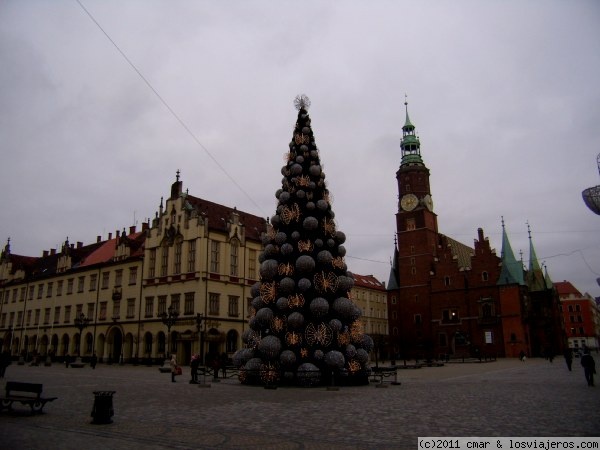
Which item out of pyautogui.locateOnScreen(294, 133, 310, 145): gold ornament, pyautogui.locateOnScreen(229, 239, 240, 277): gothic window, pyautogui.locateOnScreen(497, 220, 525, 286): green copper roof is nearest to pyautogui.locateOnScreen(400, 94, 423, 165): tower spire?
pyautogui.locateOnScreen(497, 220, 525, 286): green copper roof

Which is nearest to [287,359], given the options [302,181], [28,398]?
[302,181]

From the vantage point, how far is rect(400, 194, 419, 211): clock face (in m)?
76.9

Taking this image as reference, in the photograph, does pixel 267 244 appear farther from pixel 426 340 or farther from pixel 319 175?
pixel 426 340

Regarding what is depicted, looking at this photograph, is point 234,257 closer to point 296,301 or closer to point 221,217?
point 221,217

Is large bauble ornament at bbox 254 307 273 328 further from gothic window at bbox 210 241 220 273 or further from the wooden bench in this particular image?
gothic window at bbox 210 241 220 273

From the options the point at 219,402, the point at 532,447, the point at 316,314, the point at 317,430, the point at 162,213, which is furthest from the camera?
the point at 162,213

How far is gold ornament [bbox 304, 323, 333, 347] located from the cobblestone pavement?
11.1 ft

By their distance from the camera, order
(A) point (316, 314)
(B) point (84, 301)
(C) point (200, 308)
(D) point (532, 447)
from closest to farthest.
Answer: (D) point (532, 447), (A) point (316, 314), (C) point (200, 308), (B) point (84, 301)

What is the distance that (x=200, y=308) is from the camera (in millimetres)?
44594

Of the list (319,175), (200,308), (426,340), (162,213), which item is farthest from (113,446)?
(426,340)

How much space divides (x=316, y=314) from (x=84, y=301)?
45.2m

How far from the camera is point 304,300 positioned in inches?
842

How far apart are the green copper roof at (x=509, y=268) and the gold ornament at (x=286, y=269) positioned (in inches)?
2039

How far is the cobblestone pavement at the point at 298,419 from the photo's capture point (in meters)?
9.12
